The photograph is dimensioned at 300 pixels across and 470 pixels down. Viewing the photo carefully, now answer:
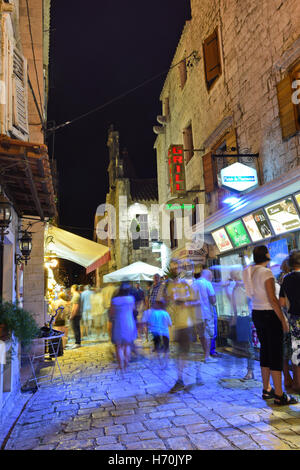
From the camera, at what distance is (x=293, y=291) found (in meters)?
4.69

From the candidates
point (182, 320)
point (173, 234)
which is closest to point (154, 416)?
point (182, 320)

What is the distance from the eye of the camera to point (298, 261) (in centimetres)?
477

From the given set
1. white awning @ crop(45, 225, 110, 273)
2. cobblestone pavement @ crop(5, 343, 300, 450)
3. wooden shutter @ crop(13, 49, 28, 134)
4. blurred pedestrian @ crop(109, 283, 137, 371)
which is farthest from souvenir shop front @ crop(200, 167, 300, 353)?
wooden shutter @ crop(13, 49, 28, 134)

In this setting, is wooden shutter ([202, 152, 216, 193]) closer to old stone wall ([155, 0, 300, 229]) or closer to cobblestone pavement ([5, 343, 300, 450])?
old stone wall ([155, 0, 300, 229])

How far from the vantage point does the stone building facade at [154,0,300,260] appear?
7406mm

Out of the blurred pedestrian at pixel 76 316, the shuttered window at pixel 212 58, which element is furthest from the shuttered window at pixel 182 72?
the blurred pedestrian at pixel 76 316

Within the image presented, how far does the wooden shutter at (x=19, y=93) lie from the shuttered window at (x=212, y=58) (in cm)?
626

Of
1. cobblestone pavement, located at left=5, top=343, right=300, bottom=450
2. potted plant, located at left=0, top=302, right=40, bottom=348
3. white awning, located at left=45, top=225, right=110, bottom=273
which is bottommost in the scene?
cobblestone pavement, located at left=5, top=343, right=300, bottom=450

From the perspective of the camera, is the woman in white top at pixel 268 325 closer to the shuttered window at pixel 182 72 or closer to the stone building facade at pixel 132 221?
the shuttered window at pixel 182 72

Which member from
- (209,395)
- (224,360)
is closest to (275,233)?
(224,360)

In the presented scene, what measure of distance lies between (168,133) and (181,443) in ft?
55.6

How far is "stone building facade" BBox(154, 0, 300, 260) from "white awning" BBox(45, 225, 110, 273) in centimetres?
407

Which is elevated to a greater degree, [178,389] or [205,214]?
[205,214]
